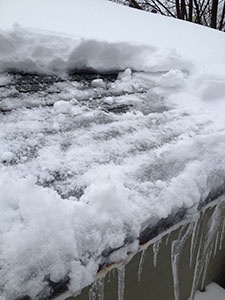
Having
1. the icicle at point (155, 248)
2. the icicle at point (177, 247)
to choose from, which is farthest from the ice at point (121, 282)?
the icicle at point (177, 247)

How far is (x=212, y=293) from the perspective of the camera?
8.07 ft

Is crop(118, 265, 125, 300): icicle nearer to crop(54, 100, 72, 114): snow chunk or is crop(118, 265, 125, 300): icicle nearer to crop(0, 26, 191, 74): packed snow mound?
crop(54, 100, 72, 114): snow chunk

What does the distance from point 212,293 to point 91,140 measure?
1.90 metres

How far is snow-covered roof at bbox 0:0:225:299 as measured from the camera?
3.11ft

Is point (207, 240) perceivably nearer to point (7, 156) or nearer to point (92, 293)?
point (92, 293)

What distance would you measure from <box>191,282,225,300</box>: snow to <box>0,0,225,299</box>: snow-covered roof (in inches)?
57.7

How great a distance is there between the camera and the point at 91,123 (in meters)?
1.70

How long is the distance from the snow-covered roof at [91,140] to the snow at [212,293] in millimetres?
1466

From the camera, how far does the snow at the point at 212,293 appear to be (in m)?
2.42

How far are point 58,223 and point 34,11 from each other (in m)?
2.76

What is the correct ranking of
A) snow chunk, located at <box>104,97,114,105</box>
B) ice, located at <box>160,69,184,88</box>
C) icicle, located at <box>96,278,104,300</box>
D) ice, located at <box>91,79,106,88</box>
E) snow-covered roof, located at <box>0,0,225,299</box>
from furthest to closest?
ice, located at <box>160,69,184,88</box>, ice, located at <box>91,79,106,88</box>, snow chunk, located at <box>104,97,114,105</box>, icicle, located at <box>96,278,104,300</box>, snow-covered roof, located at <box>0,0,225,299</box>

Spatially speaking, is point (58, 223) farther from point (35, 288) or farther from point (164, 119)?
point (164, 119)

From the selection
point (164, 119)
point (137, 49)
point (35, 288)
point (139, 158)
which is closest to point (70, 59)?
point (137, 49)

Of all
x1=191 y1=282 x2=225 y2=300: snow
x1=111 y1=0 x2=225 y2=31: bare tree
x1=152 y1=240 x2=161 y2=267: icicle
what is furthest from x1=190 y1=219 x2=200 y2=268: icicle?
x1=111 y1=0 x2=225 y2=31: bare tree
